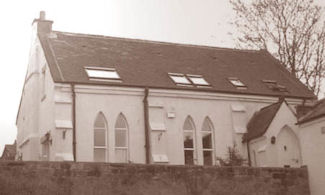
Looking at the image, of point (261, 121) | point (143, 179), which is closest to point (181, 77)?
point (261, 121)

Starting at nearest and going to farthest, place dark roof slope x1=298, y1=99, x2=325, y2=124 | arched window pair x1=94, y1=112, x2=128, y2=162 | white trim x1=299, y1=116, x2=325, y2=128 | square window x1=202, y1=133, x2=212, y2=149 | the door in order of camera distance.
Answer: white trim x1=299, y1=116, x2=325, y2=128 → dark roof slope x1=298, y1=99, x2=325, y2=124 → arched window pair x1=94, y1=112, x2=128, y2=162 → the door → square window x1=202, y1=133, x2=212, y2=149

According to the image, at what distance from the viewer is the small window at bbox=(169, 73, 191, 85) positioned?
33.3m

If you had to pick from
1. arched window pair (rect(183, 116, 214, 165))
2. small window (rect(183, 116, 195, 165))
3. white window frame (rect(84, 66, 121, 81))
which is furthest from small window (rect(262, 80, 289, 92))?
white window frame (rect(84, 66, 121, 81))

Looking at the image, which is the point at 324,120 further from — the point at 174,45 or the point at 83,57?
the point at 174,45

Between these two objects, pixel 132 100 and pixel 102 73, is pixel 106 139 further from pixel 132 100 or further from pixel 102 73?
pixel 102 73

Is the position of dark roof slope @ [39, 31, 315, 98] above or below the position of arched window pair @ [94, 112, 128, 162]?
above

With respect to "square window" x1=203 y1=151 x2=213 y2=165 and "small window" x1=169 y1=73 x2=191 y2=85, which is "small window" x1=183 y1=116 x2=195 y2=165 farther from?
"small window" x1=169 y1=73 x2=191 y2=85

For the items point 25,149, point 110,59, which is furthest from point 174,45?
point 25,149

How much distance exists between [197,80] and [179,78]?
117 centimetres

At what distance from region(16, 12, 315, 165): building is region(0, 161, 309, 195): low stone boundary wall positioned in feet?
28.3

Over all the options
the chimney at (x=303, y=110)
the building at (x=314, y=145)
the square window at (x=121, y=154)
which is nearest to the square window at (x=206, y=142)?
the square window at (x=121, y=154)

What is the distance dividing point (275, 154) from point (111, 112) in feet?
31.1

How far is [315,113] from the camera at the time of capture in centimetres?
2344

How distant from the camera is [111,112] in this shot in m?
30.8
